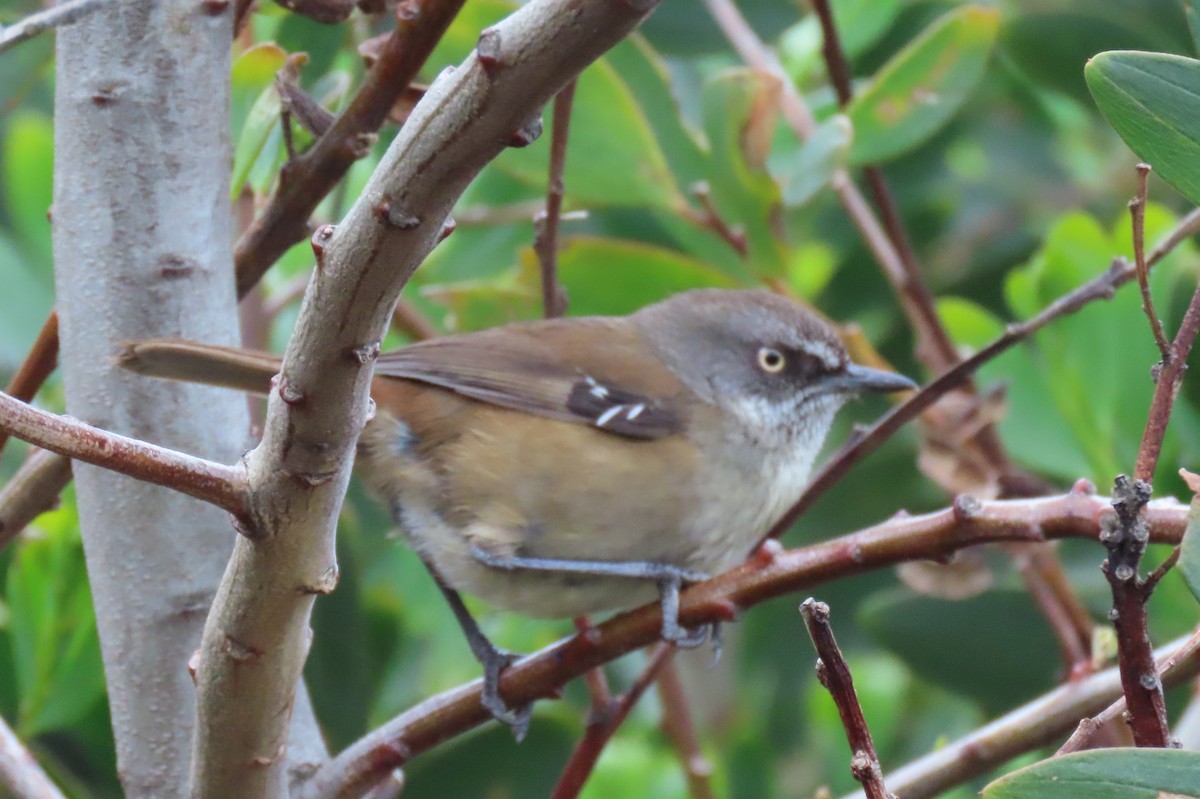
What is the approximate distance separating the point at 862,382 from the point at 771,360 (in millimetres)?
319

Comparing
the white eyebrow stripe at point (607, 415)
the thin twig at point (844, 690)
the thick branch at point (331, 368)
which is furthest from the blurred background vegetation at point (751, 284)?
the thin twig at point (844, 690)

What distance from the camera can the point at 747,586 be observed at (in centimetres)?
222

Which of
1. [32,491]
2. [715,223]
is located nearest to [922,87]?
[715,223]

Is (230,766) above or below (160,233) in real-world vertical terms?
below

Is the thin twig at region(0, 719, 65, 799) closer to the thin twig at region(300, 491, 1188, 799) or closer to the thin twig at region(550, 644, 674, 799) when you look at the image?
the thin twig at region(300, 491, 1188, 799)

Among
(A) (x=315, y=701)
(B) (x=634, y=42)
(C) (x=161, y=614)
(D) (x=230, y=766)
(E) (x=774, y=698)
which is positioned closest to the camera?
(D) (x=230, y=766)

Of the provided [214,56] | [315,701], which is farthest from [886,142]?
[315,701]

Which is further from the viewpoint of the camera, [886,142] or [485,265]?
[485,265]

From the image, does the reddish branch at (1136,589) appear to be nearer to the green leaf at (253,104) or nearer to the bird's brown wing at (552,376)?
the green leaf at (253,104)

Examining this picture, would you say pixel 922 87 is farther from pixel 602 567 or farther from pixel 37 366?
pixel 37 366

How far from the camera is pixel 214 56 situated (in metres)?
2.33

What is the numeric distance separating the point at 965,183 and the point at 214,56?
339 cm

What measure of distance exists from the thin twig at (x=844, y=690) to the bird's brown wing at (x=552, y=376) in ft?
6.56

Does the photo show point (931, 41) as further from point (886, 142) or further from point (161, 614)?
point (161, 614)
